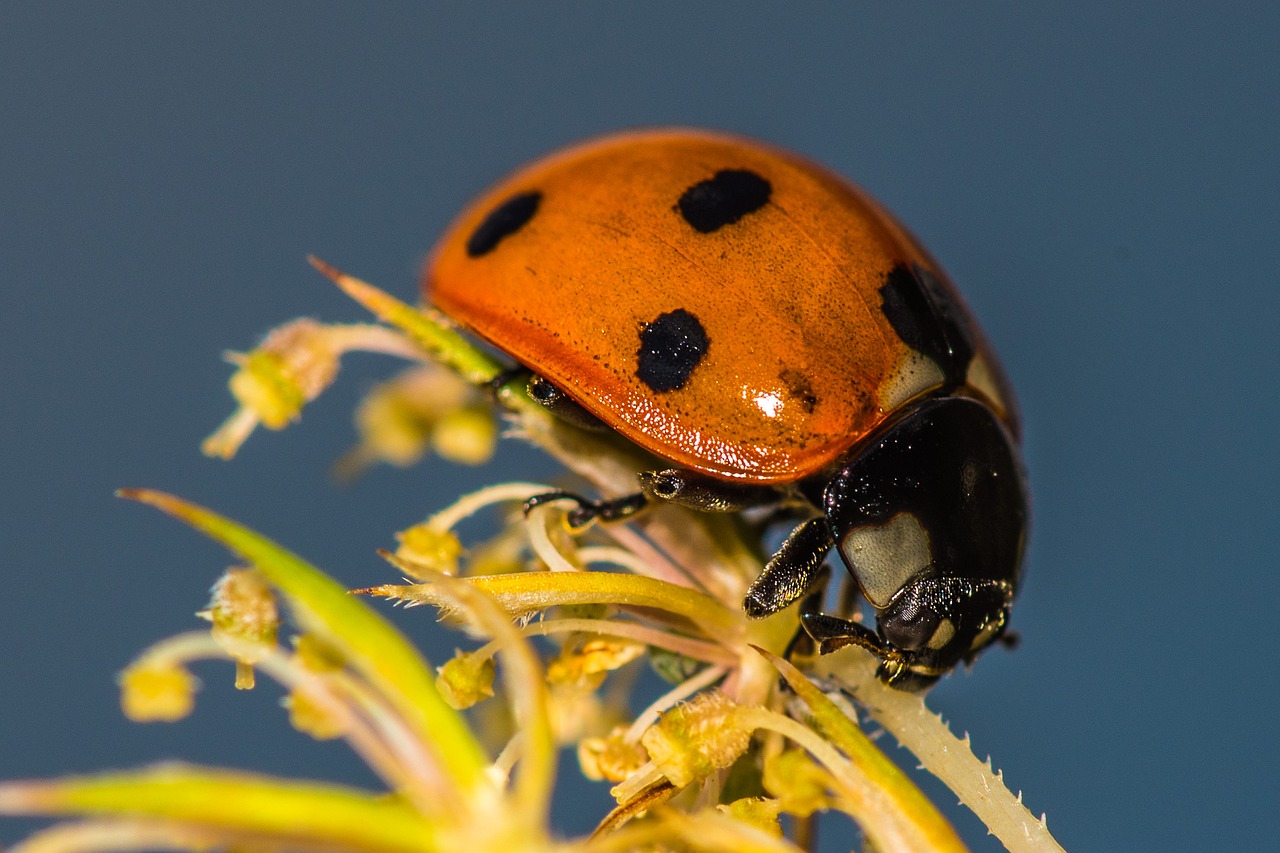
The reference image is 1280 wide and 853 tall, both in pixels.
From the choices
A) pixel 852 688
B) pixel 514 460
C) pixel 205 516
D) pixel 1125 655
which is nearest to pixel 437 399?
pixel 514 460

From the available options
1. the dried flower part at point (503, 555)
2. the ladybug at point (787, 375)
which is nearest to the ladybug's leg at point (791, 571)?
the ladybug at point (787, 375)

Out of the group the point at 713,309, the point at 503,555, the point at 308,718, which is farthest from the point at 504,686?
the point at 713,309

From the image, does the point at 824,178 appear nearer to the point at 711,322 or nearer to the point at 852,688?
the point at 711,322

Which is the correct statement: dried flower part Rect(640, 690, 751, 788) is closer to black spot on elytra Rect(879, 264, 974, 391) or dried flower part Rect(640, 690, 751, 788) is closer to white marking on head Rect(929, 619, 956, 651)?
white marking on head Rect(929, 619, 956, 651)

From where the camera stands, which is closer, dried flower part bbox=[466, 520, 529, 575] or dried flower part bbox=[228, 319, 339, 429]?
dried flower part bbox=[228, 319, 339, 429]

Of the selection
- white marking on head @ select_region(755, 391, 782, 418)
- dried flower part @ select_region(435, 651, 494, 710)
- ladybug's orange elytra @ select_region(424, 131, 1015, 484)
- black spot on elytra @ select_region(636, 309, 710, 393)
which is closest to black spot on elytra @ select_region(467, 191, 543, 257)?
ladybug's orange elytra @ select_region(424, 131, 1015, 484)

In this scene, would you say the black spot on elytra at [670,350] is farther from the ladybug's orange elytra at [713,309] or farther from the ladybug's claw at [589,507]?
the ladybug's claw at [589,507]

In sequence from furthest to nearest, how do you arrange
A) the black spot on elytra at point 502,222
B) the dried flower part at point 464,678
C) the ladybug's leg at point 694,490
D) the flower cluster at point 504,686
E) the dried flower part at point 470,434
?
the dried flower part at point 470,434, the black spot on elytra at point 502,222, the ladybug's leg at point 694,490, the dried flower part at point 464,678, the flower cluster at point 504,686

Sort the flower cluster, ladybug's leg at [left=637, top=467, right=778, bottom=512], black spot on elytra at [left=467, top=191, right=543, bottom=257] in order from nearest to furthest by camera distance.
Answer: the flower cluster
ladybug's leg at [left=637, top=467, right=778, bottom=512]
black spot on elytra at [left=467, top=191, right=543, bottom=257]
